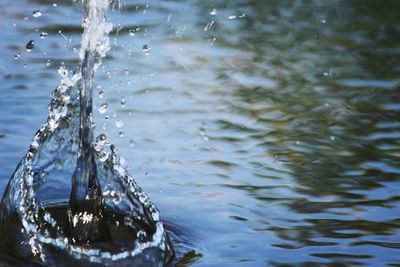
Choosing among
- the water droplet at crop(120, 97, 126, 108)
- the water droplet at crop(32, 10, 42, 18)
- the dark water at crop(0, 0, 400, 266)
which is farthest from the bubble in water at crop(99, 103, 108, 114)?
the water droplet at crop(32, 10, 42, 18)

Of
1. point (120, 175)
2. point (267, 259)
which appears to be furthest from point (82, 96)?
point (267, 259)

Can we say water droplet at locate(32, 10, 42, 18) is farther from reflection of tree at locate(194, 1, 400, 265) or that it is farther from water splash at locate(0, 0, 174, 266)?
water splash at locate(0, 0, 174, 266)

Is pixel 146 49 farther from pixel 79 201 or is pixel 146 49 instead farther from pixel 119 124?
pixel 79 201

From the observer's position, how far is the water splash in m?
3.50

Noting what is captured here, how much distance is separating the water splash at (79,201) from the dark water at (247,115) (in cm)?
14

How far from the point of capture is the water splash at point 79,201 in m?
3.50

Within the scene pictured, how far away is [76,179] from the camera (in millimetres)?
3701

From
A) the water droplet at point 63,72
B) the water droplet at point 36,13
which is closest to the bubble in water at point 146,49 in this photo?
the water droplet at point 63,72

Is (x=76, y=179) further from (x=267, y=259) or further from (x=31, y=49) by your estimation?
(x=31, y=49)

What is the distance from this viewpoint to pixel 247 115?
16.4 ft

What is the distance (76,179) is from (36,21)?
9.31 ft

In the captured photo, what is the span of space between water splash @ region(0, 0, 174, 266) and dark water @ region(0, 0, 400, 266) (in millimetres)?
140

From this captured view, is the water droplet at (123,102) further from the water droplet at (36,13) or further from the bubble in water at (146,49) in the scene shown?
the water droplet at (36,13)

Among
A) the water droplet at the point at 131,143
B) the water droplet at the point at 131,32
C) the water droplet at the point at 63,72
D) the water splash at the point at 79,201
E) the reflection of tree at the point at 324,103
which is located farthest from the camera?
the water droplet at the point at 131,32
